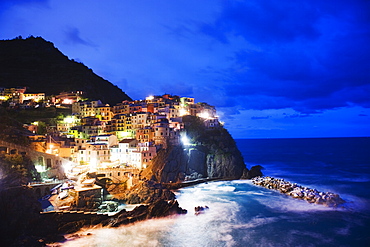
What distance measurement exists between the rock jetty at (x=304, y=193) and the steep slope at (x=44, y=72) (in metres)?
62.1

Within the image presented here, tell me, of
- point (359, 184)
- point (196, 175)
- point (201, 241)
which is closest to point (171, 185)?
point (196, 175)

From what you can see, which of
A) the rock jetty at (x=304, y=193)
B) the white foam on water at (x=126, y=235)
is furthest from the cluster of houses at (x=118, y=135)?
the rock jetty at (x=304, y=193)

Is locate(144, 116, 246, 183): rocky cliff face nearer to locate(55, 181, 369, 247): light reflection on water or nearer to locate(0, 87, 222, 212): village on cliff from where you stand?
locate(0, 87, 222, 212): village on cliff

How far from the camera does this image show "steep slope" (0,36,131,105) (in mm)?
91500

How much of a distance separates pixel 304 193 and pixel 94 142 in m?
39.1

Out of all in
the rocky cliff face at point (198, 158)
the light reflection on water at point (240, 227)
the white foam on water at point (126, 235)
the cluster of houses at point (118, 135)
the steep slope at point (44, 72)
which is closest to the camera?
the white foam on water at point (126, 235)

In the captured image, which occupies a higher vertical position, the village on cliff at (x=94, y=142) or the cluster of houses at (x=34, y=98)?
the cluster of houses at (x=34, y=98)

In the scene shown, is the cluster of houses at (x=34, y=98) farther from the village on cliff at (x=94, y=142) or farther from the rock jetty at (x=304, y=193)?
the rock jetty at (x=304, y=193)

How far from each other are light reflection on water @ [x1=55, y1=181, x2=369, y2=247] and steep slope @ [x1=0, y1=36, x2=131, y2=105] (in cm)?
6298

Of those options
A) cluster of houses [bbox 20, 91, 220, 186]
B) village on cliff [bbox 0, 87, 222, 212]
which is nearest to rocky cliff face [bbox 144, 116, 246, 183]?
village on cliff [bbox 0, 87, 222, 212]

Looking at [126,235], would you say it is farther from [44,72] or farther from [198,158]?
[44,72]

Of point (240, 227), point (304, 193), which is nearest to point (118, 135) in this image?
point (240, 227)

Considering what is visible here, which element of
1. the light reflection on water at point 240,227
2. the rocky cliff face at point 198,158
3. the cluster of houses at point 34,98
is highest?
the cluster of houses at point 34,98

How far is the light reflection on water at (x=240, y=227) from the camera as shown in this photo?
26047mm
